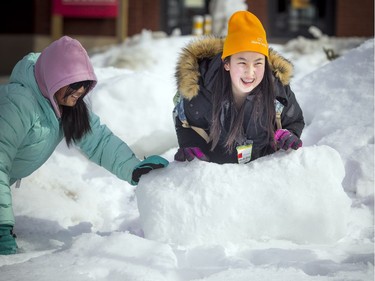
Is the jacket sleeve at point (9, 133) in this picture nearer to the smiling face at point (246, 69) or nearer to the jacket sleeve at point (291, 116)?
the smiling face at point (246, 69)

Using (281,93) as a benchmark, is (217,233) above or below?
below

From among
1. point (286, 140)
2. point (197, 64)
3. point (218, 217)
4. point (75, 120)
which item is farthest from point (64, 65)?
point (286, 140)

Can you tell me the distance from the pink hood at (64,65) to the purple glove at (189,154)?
42 cm

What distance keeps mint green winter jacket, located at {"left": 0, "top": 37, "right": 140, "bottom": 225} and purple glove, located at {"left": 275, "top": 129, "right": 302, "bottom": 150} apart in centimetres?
55

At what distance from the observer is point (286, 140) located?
6.34ft

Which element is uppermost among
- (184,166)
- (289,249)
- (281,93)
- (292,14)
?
(292,14)

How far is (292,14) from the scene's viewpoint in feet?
31.6

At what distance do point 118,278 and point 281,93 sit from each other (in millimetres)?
Answer: 969

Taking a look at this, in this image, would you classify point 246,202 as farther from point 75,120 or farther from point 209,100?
point 75,120

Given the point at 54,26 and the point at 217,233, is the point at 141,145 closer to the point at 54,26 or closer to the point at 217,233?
the point at 217,233

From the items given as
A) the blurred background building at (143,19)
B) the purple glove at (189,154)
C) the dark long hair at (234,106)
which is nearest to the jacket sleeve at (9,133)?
the purple glove at (189,154)

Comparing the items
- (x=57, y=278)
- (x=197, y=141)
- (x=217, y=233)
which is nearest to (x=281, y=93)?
(x=197, y=141)

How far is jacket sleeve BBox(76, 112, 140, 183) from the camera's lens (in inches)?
81.0

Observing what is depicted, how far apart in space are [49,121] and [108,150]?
27 cm
